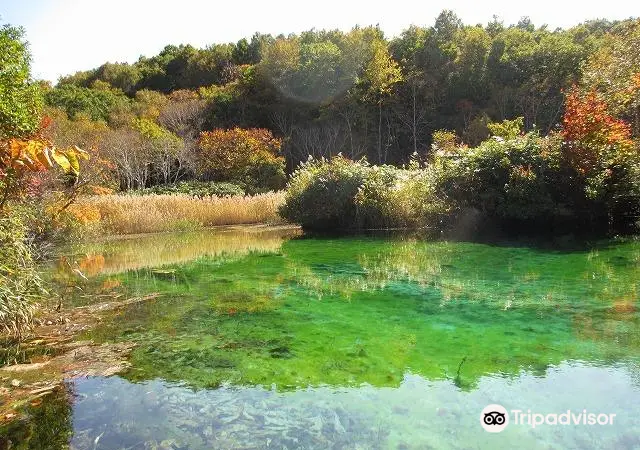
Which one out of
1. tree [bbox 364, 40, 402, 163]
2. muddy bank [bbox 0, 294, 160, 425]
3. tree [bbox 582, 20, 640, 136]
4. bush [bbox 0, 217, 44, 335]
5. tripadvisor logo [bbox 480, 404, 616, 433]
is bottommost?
tripadvisor logo [bbox 480, 404, 616, 433]

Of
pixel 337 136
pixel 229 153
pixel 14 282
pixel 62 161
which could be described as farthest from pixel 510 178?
pixel 337 136

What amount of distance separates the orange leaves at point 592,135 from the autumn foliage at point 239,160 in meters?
13.4

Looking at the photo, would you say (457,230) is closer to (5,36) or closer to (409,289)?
(409,289)

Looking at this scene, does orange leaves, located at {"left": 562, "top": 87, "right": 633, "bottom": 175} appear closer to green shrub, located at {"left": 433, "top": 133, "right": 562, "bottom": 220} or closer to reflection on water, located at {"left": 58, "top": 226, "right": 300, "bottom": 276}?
green shrub, located at {"left": 433, "top": 133, "right": 562, "bottom": 220}

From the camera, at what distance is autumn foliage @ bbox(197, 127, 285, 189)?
22.0 m

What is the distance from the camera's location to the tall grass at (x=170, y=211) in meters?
13.8

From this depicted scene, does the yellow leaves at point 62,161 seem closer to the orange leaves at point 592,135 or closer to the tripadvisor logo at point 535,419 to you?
the tripadvisor logo at point 535,419

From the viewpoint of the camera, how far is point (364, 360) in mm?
3820

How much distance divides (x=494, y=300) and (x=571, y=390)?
91.4 inches

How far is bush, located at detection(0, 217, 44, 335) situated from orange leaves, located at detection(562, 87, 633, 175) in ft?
33.0

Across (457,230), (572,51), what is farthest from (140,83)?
(457,230)

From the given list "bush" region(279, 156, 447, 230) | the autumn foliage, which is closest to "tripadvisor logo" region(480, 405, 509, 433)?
"bush" region(279, 156, 447, 230)

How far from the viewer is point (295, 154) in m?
26.9

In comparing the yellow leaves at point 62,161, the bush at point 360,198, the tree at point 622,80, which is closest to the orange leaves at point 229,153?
the bush at point 360,198
